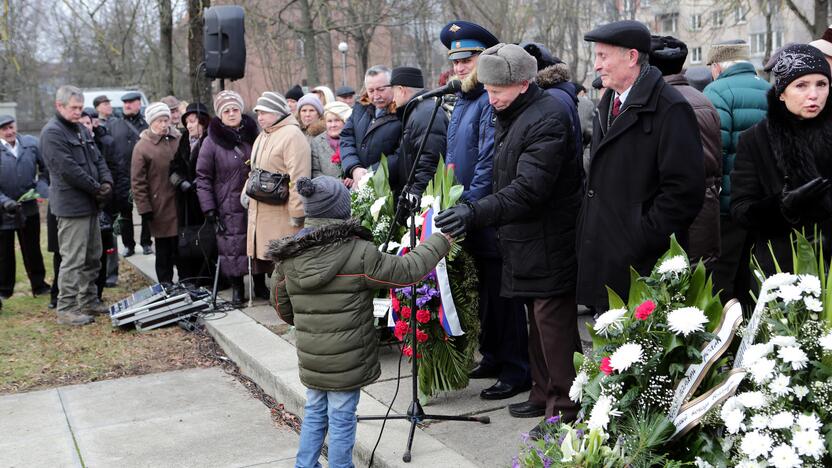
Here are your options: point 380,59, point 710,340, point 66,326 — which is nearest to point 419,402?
point 710,340

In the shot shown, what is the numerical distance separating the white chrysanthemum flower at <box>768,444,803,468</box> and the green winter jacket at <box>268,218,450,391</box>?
1851mm

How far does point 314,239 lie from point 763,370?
2010 millimetres

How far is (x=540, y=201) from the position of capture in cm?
432

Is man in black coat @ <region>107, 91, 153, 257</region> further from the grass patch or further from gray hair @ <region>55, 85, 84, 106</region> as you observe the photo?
gray hair @ <region>55, 85, 84, 106</region>

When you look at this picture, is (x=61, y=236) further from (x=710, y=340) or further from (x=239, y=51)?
(x=710, y=340)

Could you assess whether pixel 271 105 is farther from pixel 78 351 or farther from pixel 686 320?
pixel 686 320

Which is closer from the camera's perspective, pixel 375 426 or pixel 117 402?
pixel 375 426

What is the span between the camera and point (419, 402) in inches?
197

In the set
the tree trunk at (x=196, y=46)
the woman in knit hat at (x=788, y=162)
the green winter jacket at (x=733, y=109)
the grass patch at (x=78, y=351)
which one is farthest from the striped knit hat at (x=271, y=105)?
the tree trunk at (x=196, y=46)

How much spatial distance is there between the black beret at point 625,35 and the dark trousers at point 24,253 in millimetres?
→ 7703

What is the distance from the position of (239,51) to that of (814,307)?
761 cm

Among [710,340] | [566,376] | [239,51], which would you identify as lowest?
[566,376]

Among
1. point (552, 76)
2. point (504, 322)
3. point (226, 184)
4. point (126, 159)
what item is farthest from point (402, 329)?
point (126, 159)

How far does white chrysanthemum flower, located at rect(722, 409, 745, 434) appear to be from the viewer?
9.11ft
